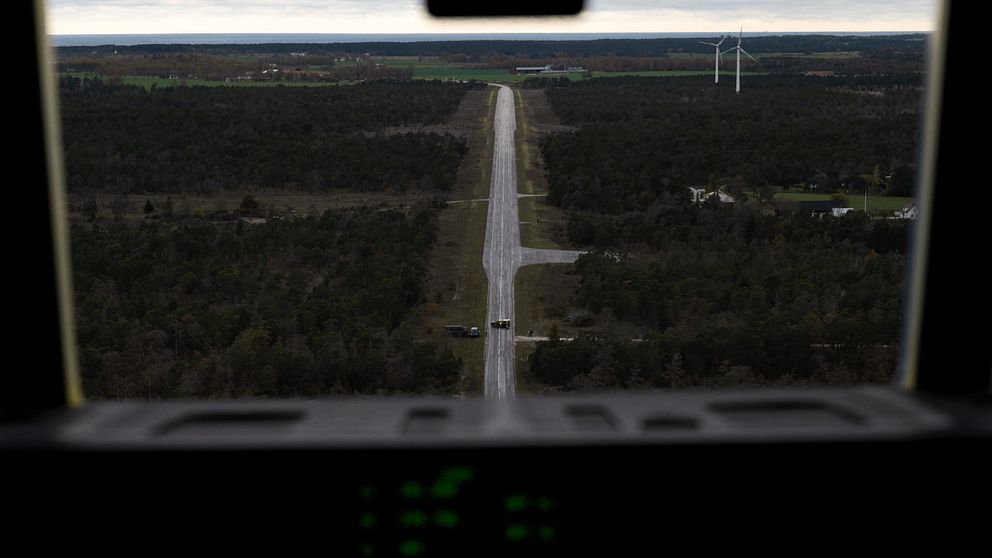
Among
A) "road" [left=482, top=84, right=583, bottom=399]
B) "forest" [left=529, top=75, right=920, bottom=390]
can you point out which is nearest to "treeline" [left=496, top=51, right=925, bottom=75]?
"forest" [left=529, top=75, right=920, bottom=390]

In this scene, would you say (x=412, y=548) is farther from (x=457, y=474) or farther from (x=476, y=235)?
(x=476, y=235)

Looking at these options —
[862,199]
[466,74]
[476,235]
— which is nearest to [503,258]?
[476,235]

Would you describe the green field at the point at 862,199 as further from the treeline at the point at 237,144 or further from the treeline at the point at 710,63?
the treeline at the point at 710,63

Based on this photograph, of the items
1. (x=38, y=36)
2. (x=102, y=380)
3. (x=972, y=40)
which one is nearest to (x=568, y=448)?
(x=972, y=40)

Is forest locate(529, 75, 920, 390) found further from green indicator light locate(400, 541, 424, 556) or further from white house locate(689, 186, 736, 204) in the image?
green indicator light locate(400, 541, 424, 556)

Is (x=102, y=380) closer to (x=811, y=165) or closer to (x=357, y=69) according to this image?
(x=811, y=165)

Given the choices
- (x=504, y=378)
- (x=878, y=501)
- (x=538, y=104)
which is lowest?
(x=504, y=378)
